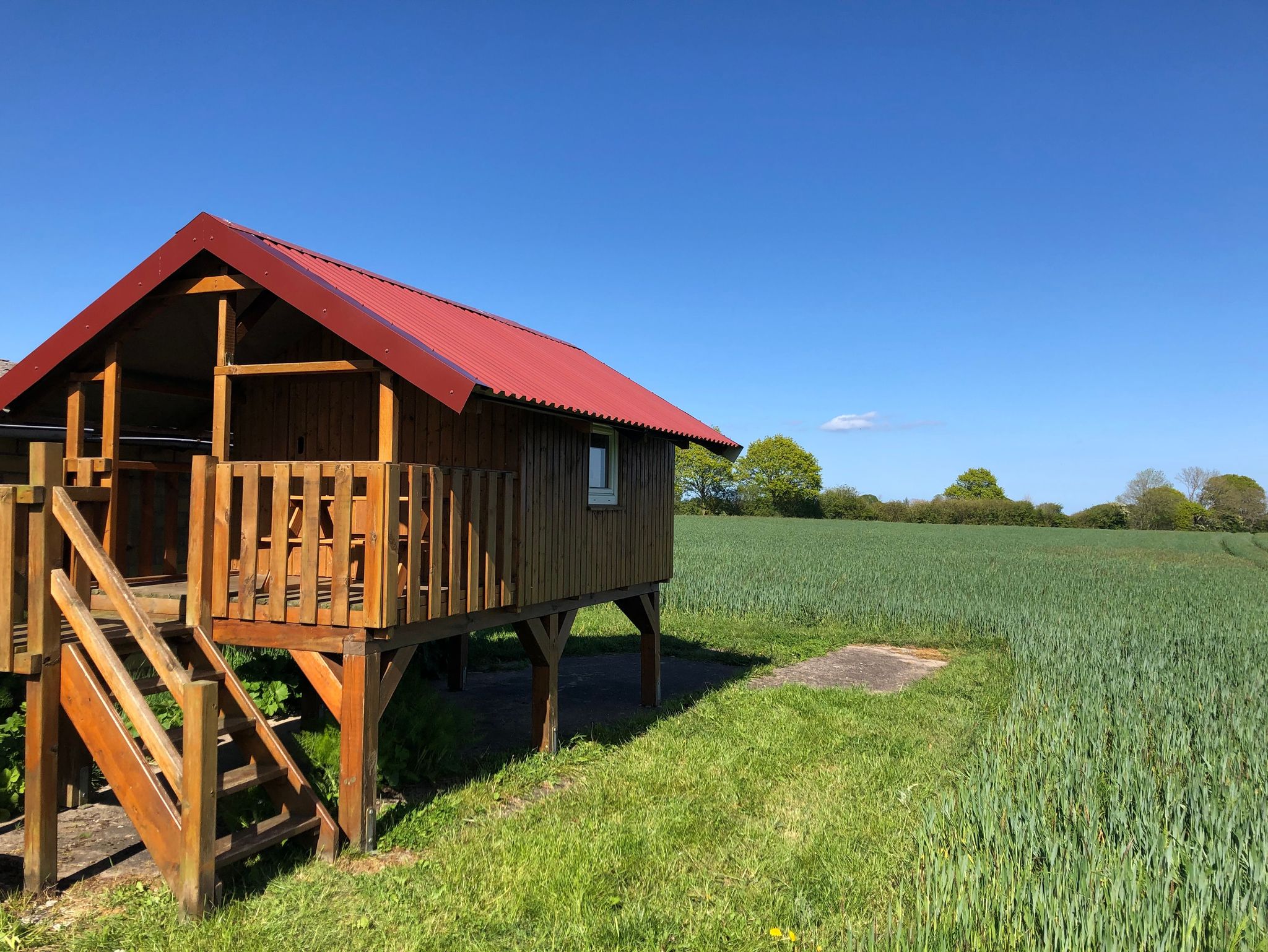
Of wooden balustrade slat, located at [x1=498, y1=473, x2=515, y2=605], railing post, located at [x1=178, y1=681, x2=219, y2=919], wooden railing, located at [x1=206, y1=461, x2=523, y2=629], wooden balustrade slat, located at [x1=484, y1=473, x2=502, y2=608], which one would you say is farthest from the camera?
wooden balustrade slat, located at [x1=498, y1=473, x2=515, y2=605]

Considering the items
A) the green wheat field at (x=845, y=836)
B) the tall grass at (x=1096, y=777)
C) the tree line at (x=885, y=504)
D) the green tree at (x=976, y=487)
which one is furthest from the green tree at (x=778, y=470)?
the green wheat field at (x=845, y=836)

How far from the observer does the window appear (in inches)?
400

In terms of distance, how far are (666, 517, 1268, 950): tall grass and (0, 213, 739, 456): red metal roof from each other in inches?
174

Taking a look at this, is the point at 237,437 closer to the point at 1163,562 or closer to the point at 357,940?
the point at 357,940

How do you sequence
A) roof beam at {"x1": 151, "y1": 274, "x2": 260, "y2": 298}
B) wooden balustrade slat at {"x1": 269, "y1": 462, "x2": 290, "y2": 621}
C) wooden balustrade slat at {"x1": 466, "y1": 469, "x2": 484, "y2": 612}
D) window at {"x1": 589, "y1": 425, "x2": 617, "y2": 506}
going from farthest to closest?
window at {"x1": 589, "y1": 425, "x2": 617, "y2": 506} < wooden balustrade slat at {"x1": 466, "y1": 469, "x2": 484, "y2": 612} < roof beam at {"x1": 151, "y1": 274, "x2": 260, "y2": 298} < wooden balustrade slat at {"x1": 269, "y1": 462, "x2": 290, "y2": 621}

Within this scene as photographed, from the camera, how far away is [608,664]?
14.7 metres

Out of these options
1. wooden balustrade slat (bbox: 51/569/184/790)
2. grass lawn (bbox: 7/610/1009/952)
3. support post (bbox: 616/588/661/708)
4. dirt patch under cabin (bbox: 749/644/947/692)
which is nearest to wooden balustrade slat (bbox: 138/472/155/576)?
wooden balustrade slat (bbox: 51/569/184/790)

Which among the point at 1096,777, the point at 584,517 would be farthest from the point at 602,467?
the point at 1096,777

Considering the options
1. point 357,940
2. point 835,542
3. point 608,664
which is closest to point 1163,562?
point 835,542

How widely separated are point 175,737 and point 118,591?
1045 mm

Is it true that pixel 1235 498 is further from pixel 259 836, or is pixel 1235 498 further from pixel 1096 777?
pixel 259 836

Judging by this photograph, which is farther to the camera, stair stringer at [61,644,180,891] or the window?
the window

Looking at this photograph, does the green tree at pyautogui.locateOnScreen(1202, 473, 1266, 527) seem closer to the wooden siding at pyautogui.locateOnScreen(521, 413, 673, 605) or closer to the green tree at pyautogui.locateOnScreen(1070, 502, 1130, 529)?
the green tree at pyautogui.locateOnScreen(1070, 502, 1130, 529)

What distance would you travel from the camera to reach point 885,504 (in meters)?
88.7
